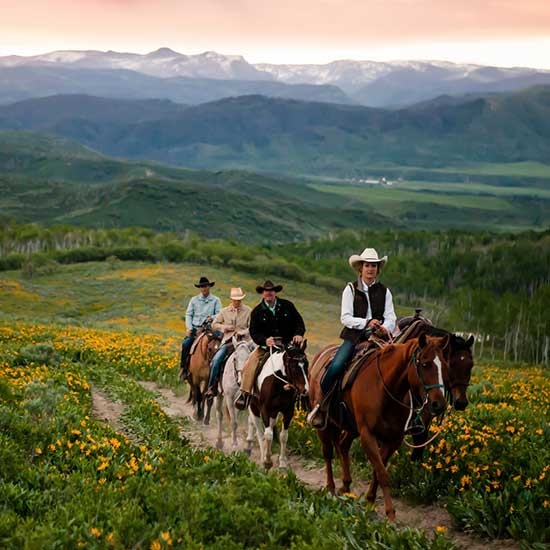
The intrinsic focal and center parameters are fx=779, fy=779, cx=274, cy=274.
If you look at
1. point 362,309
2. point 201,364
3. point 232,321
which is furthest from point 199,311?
point 362,309

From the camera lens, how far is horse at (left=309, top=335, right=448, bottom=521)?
1073cm

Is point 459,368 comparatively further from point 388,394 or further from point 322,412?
point 322,412

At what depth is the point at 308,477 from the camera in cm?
1478

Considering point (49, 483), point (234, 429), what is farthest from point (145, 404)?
point (49, 483)

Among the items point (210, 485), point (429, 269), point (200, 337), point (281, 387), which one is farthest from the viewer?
point (429, 269)

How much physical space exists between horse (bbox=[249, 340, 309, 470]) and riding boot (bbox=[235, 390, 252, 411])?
489 mm

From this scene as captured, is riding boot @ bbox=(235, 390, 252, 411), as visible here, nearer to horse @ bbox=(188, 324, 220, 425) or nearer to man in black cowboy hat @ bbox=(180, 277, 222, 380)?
horse @ bbox=(188, 324, 220, 425)

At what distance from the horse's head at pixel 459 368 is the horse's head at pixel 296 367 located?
3.47 meters

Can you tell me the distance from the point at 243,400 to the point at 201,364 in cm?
A: 446

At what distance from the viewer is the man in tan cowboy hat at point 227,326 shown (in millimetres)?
18531

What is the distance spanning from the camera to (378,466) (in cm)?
1130

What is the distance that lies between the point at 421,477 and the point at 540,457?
2.03 m

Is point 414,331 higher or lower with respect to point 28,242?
higher

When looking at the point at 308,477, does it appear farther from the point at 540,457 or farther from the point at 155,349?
the point at 155,349
